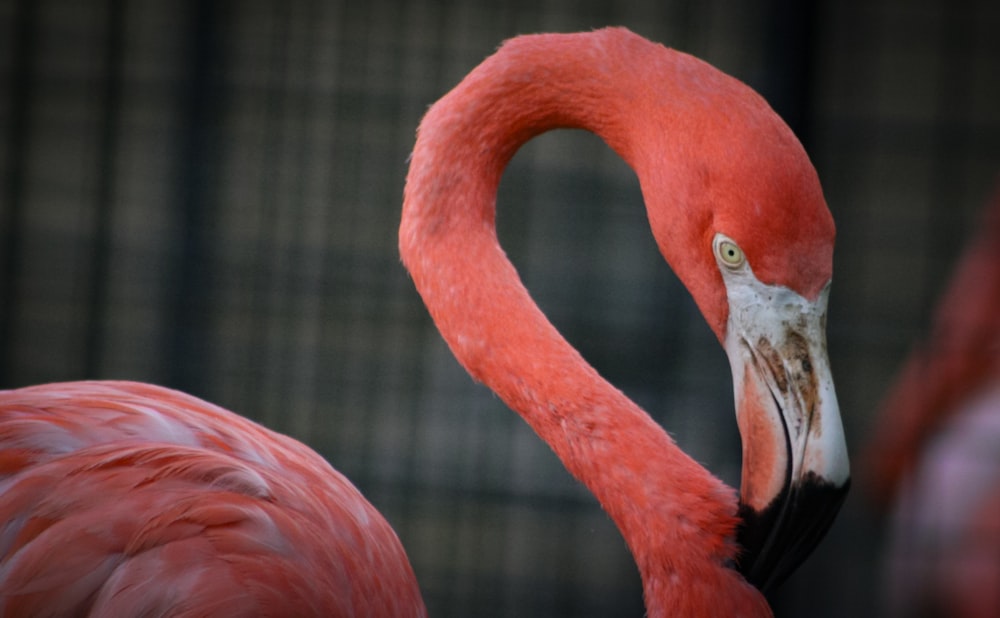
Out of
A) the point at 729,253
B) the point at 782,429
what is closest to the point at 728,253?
the point at 729,253

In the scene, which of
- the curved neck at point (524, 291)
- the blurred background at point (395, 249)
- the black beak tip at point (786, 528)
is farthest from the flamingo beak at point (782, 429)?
the blurred background at point (395, 249)

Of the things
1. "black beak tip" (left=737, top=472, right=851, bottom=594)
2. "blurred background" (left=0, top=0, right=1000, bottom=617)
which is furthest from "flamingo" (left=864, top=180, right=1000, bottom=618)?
"blurred background" (left=0, top=0, right=1000, bottom=617)

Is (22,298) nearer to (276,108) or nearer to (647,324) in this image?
(276,108)

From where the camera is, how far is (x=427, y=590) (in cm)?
341

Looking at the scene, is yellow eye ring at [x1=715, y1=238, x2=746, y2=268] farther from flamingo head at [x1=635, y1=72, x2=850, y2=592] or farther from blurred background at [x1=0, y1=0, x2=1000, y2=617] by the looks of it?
blurred background at [x1=0, y1=0, x2=1000, y2=617]

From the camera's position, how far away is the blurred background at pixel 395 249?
315 centimetres

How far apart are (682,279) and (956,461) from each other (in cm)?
82

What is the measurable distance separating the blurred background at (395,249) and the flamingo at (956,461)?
994mm

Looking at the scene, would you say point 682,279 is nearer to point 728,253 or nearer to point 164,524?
point 728,253

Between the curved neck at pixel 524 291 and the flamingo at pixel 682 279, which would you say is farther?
the curved neck at pixel 524 291

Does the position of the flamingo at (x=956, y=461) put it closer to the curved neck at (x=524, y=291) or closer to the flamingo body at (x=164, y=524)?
the curved neck at (x=524, y=291)

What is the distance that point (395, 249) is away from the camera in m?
3.99

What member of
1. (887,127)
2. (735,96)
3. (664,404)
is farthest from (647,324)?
(735,96)

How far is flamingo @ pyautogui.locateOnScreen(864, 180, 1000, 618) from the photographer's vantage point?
6.05 ft
